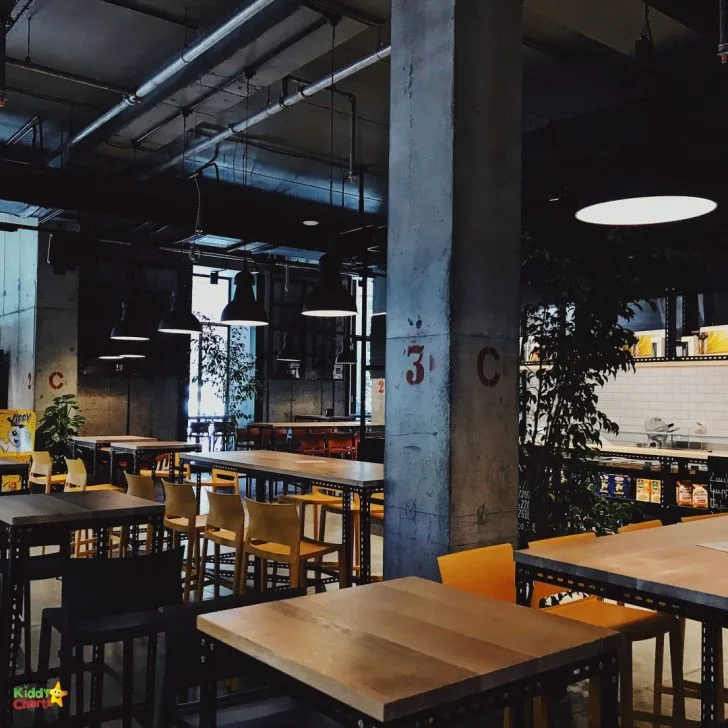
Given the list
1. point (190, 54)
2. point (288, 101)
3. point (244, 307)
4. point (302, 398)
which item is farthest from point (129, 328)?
point (302, 398)

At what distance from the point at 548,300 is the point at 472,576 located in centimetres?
227

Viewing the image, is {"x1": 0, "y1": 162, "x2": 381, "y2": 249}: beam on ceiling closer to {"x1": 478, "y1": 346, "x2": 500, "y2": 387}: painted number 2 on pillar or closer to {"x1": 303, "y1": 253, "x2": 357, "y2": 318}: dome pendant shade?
{"x1": 303, "y1": 253, "x2": 357, "y2": 318}: dome pendant shade

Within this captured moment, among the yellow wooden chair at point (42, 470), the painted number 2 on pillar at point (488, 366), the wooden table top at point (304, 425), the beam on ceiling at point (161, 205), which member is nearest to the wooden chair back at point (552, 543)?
the painted number 2 on pillar at point (488, 366)

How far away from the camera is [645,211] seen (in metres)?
3.23

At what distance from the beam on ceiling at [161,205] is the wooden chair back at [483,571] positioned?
5593 millimetres

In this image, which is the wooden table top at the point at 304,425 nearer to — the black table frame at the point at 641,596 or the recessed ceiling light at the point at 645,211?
the recessed ceiling light at the point at 645,211

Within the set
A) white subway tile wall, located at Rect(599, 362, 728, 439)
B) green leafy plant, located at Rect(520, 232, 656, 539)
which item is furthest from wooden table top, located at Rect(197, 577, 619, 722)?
white subway tile wall, located at Rect(599, 362, 728, 439)

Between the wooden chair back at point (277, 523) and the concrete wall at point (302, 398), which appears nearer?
the wooden chair back at point (277, 523)

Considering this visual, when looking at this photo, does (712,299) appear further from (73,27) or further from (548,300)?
(73,27)

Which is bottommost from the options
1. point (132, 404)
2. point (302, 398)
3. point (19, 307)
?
point (132, 404)

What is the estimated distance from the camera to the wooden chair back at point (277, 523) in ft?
13.5

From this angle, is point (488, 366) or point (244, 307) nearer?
point (488, 366)

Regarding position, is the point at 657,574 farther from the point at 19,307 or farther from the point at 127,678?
the point at 19,307

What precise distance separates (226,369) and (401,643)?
14218 mm
